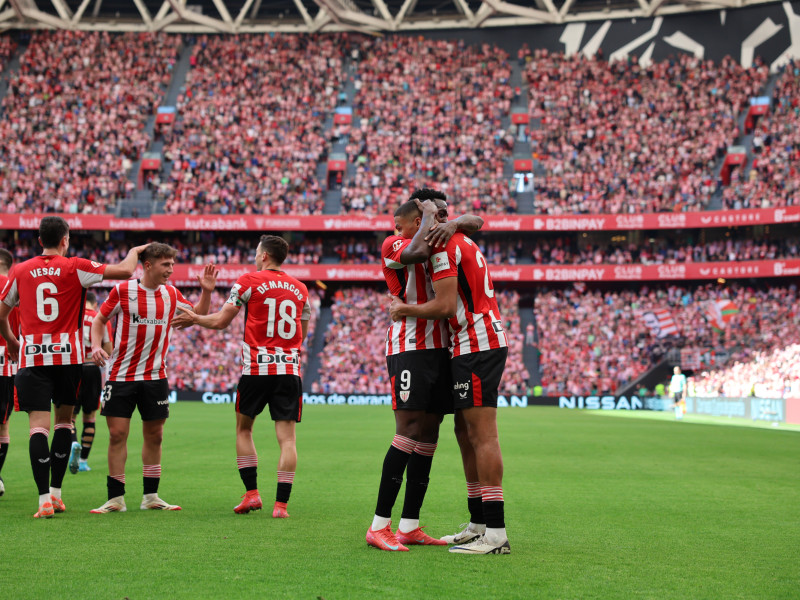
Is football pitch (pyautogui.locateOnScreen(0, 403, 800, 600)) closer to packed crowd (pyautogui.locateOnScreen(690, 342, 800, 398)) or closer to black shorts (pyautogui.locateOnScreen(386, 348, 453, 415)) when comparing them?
black shorts (pyautogui.locateOnScreen(386, 348, 453, 415))

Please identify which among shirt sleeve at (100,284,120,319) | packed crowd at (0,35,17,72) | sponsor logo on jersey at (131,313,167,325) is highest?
packed crowd at (0,35,17,72)

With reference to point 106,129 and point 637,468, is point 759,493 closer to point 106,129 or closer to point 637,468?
point 637,468

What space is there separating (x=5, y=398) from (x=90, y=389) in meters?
3.09

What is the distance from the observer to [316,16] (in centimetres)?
5719

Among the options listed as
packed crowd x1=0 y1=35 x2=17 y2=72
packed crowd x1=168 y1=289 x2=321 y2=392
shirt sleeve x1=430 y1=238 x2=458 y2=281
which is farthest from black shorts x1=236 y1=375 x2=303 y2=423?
packed crowd x1=0 y1=35 x2=17 y2=72

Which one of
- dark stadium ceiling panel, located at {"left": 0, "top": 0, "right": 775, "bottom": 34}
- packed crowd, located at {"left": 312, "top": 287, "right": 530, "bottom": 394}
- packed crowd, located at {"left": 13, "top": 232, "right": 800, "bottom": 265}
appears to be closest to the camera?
packed crowd, located at {"left": 312, "top": 287, "right": 530, "bottom": 394}

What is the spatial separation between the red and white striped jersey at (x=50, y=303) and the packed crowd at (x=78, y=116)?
42764mm

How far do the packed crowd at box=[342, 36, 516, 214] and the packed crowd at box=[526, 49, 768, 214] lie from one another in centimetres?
252

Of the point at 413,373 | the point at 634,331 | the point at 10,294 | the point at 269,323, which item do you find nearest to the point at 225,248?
→ the point at 634,331

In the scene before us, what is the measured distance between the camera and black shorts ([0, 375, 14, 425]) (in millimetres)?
8875

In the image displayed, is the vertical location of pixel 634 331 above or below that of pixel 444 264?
below

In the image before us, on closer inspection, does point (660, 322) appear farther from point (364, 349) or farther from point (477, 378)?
point (477, 378)

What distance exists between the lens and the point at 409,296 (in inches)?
258

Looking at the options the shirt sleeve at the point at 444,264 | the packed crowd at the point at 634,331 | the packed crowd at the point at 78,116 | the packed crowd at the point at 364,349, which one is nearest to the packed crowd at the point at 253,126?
the packed crowd at the point at 78,116
